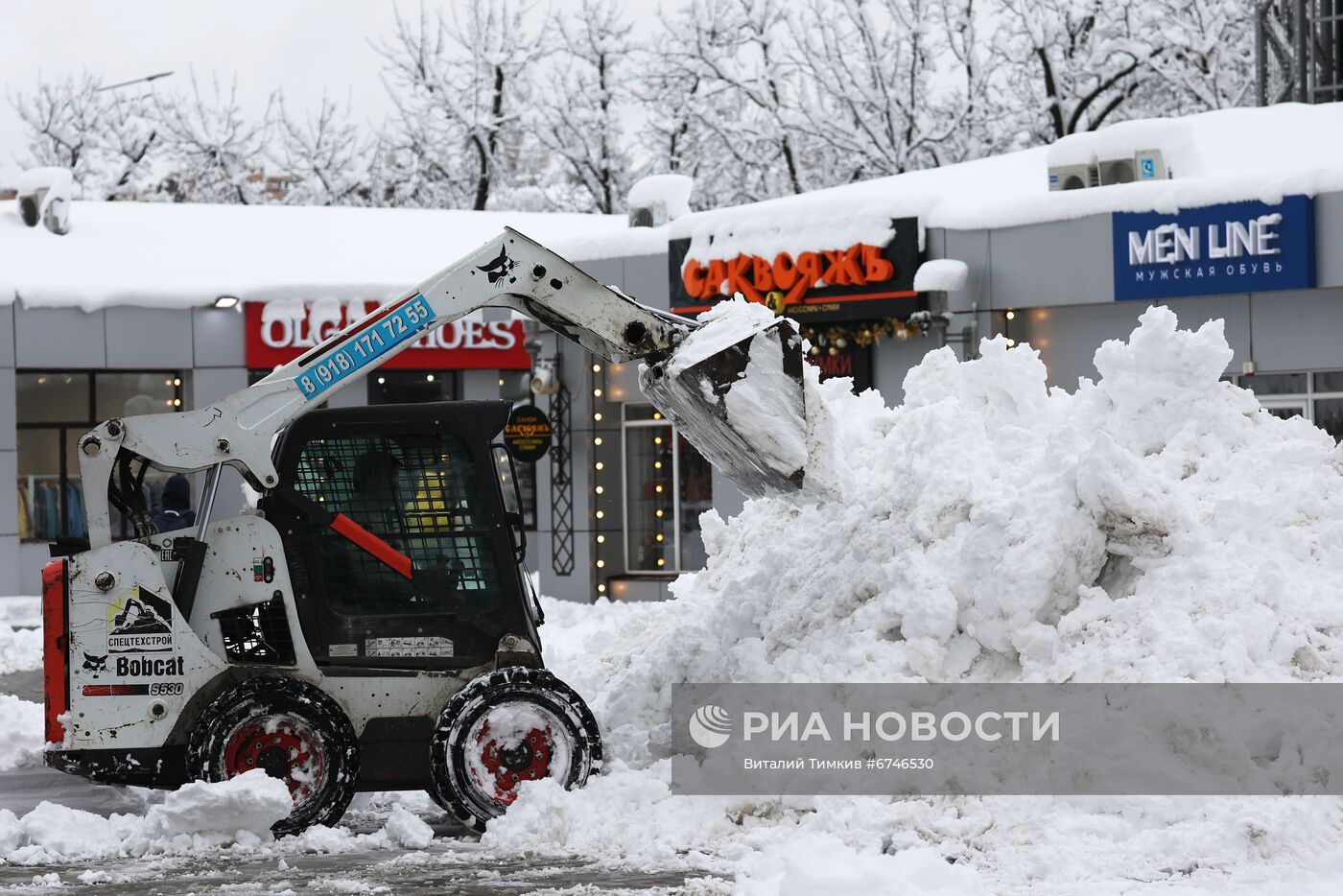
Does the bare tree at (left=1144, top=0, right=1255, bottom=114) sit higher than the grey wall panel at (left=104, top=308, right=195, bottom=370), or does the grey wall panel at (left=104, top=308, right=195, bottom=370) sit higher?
the bare tree at (left=1144, top=0, right=1255, bottom=114)

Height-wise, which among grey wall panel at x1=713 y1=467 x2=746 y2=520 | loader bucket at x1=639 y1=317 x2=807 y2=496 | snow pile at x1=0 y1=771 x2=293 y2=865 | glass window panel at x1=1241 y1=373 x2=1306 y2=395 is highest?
glass window panel at x1=1241 y1=373 x2=1306 y2=395

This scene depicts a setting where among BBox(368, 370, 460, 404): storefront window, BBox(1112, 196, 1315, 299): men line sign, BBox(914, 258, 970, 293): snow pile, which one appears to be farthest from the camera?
BBox(368, 370, 460, 404): storefront window

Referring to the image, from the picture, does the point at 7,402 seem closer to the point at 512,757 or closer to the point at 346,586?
the point at 346,586

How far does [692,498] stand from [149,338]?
9075mm

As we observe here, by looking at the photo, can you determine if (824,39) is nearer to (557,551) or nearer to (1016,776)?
(557,551)

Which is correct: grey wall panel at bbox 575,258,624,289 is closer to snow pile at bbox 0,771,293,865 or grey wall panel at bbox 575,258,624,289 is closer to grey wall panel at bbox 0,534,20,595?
grey wall panel at bbox 0,534,20,595

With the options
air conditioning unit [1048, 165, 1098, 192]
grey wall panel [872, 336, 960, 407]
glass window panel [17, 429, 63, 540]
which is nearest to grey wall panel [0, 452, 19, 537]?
glass window panel [17, 429, 63, 540]

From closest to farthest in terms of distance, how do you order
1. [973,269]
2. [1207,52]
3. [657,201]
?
[973,269], [657,201], [1207,52]

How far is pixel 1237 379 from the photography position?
48.9 feet

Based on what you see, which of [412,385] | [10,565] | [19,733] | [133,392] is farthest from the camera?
[412,385]

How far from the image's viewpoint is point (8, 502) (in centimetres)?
2206

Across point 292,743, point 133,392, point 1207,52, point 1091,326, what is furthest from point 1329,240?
point 1207,52

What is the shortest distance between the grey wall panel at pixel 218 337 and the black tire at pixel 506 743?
54.4 feet

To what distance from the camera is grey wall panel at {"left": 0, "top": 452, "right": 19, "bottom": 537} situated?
22.0 m
